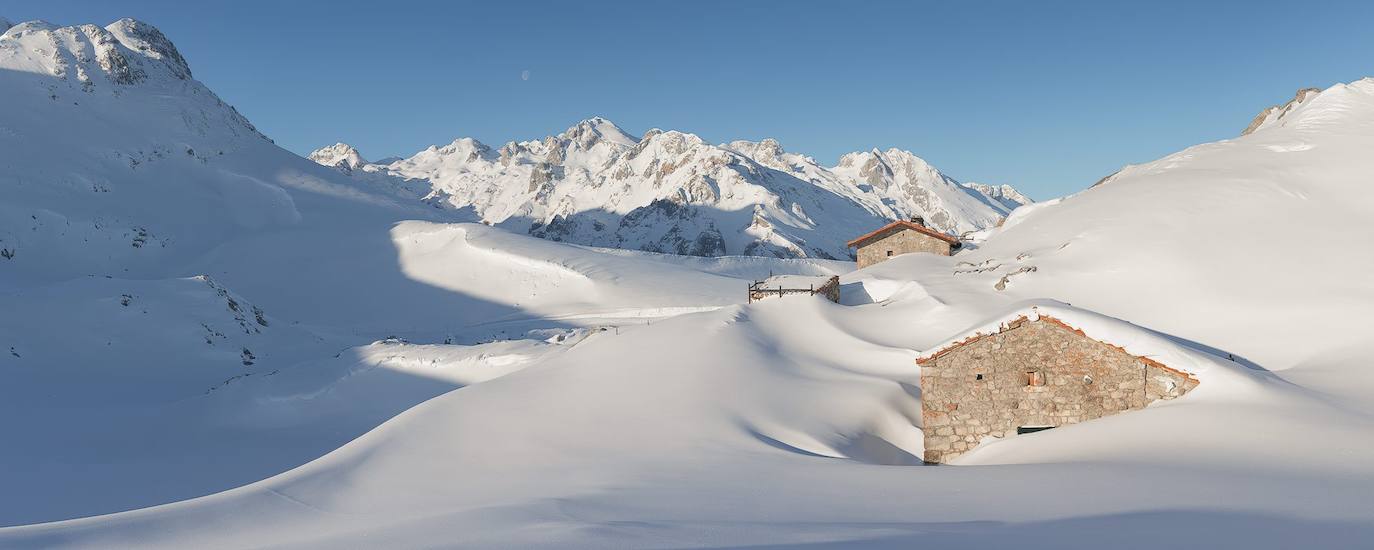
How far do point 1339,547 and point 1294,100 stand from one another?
215ft

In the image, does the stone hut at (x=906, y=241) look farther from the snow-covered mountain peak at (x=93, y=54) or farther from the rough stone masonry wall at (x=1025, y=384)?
the snow-covered mountain peak at (x=93, y=54)

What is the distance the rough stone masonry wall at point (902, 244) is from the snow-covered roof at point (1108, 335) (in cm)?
3084

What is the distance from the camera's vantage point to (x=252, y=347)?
116 feet

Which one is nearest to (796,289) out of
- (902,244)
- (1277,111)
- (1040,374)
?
(902,244)

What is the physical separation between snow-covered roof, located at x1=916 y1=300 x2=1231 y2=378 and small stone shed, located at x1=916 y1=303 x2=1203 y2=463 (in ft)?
0.05

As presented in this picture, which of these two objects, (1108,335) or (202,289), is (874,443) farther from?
(202,289)

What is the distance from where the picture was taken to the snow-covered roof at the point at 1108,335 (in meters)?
11.3

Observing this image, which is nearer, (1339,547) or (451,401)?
(1339,547)

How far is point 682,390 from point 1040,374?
22.2 ft

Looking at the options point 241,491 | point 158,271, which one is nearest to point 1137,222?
point 241,491

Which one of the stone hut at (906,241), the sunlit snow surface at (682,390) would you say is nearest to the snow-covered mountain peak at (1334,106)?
the sunlit snow surface at (682,390)

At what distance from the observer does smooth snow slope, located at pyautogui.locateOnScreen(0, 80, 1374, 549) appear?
6.39m

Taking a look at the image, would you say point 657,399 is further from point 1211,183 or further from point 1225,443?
point 1211,183

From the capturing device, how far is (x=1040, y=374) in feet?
40.7
